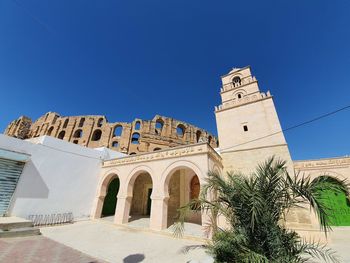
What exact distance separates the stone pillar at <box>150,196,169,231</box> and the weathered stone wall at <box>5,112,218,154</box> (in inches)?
527

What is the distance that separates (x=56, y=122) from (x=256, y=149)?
31485mm

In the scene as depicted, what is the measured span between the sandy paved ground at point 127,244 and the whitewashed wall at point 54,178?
1798 mm

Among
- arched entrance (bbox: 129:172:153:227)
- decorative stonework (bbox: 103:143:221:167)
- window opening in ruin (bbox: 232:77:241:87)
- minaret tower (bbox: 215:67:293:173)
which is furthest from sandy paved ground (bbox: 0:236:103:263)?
window opening in ruin (bbox: 232:77:241:87)

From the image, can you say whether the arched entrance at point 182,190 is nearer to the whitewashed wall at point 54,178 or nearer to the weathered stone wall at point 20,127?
the whitewashed wall at point 54,178

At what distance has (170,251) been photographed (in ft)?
19.1

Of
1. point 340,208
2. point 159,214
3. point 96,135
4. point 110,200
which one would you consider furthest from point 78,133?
point 340,208

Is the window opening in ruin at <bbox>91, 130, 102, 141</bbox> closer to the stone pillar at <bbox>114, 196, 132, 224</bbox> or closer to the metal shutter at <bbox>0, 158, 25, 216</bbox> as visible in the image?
the metal shutter at <bbox>0, 158, 25, 216</bbox>

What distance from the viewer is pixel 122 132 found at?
24203 mm

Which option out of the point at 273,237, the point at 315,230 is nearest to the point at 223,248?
the point at 273,237

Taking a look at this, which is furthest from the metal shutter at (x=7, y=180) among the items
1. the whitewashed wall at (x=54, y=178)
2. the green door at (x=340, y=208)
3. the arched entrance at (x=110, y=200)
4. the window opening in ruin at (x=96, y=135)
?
the green door at (x=340, y=208)

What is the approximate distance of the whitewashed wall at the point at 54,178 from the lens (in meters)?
8.32

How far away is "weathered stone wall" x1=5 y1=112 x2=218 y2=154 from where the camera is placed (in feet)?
75.3

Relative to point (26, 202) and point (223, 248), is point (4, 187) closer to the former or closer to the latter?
point (26, 202)

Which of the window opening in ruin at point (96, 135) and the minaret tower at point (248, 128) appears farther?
the window opening in ruin at point (96, 135)
